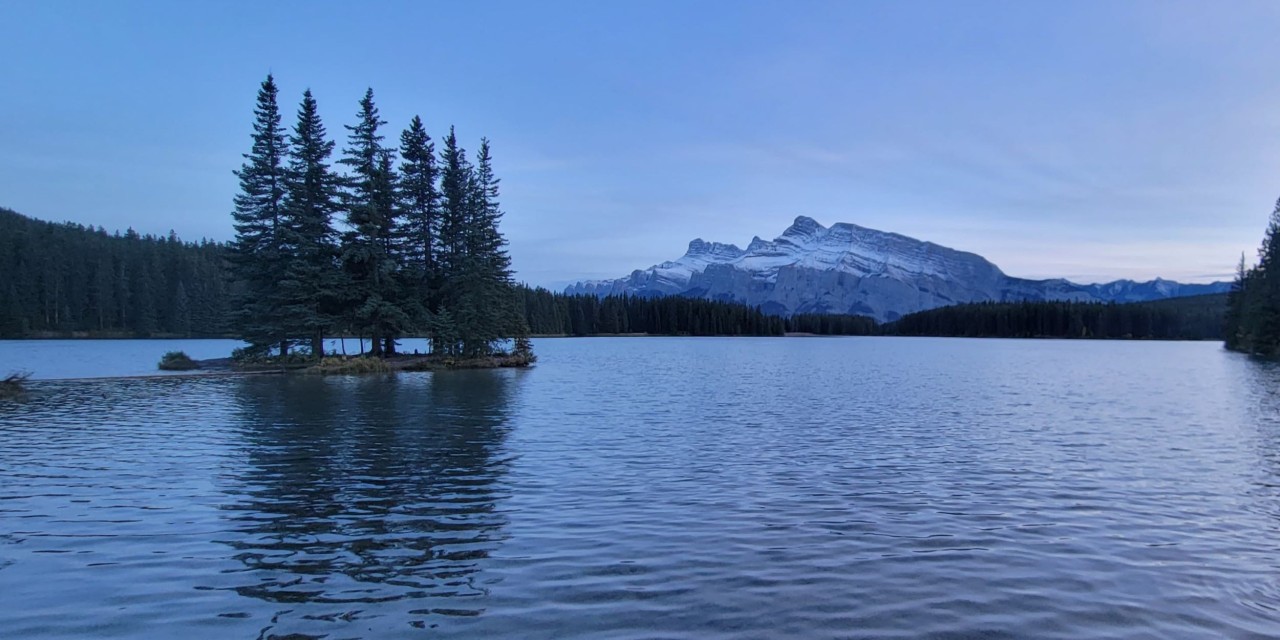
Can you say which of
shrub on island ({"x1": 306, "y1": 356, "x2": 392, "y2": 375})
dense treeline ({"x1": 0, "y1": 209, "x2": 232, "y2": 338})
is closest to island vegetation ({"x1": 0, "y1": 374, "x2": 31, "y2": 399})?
shrub on island ({"x1": 306, "y1": 356, "x2": 392, "y2": 375})

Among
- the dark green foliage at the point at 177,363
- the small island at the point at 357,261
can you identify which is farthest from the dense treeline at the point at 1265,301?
the dark green foliage at the point at 177,363

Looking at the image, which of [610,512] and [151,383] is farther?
[151,383]

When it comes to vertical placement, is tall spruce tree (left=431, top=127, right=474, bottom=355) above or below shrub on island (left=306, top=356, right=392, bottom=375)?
above

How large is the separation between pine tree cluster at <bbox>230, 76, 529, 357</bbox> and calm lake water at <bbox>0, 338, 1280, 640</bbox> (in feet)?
88.9

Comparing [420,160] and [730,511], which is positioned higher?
[420,160]

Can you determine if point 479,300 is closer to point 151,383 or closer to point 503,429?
point 151,383

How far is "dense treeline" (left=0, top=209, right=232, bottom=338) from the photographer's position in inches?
4961

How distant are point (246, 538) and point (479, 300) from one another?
4917 cm

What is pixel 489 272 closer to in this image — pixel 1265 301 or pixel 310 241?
pixel 310 241

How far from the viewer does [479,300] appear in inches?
2357

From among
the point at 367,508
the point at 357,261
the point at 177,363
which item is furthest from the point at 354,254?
the point at 367,508

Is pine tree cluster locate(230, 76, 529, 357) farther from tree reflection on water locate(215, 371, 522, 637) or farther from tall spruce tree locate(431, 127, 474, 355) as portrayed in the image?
tree reflection on water locate(215, 371, 522, 637)

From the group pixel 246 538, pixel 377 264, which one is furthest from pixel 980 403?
pixel 377 264

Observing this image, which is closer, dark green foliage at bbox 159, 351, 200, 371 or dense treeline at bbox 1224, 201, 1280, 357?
dark green foliage at bbox 159, 351, 200, 371
